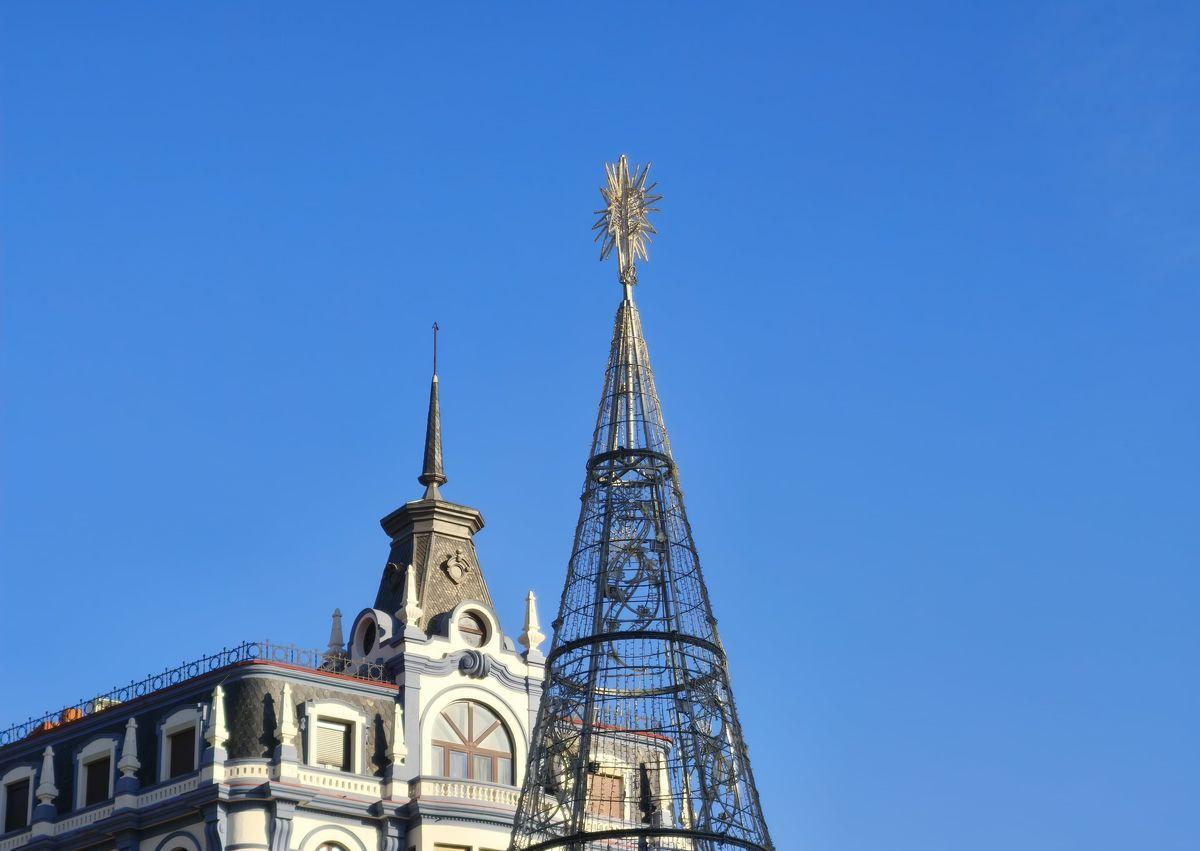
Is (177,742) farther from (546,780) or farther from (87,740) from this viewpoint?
(546,780)

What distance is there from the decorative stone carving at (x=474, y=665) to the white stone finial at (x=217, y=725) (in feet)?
30.8

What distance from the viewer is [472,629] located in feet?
251

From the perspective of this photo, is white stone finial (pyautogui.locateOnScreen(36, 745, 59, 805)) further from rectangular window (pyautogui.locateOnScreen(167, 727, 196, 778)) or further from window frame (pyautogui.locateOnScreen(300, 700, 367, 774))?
window frame (pyautogui.locateOnScreen(300, 700, 367, 774))

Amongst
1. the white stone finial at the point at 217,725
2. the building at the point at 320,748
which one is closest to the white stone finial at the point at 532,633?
the building at the point at 320,748

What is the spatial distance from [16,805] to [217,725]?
426 inches

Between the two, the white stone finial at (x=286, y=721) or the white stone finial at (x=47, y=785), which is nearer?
the white stone finial at (x=286, y=721)

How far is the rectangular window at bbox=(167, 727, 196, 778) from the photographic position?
70125 millimetres

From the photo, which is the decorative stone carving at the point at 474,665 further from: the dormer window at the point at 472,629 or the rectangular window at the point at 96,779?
the rectangular window at the point at 96,779

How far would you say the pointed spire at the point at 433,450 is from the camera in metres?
81.2

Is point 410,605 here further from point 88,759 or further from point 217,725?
point 88,759

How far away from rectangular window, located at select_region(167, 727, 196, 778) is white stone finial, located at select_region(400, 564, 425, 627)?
878cm

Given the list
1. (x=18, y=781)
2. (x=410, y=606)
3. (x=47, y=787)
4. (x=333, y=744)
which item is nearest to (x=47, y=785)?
(x=47, y=787)

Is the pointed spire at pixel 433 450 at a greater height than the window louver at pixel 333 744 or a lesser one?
greater

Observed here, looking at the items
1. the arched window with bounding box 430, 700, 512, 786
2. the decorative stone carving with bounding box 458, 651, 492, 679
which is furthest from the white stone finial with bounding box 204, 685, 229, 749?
the decorative stone carving with bounding box 458, 651, 492, 679
